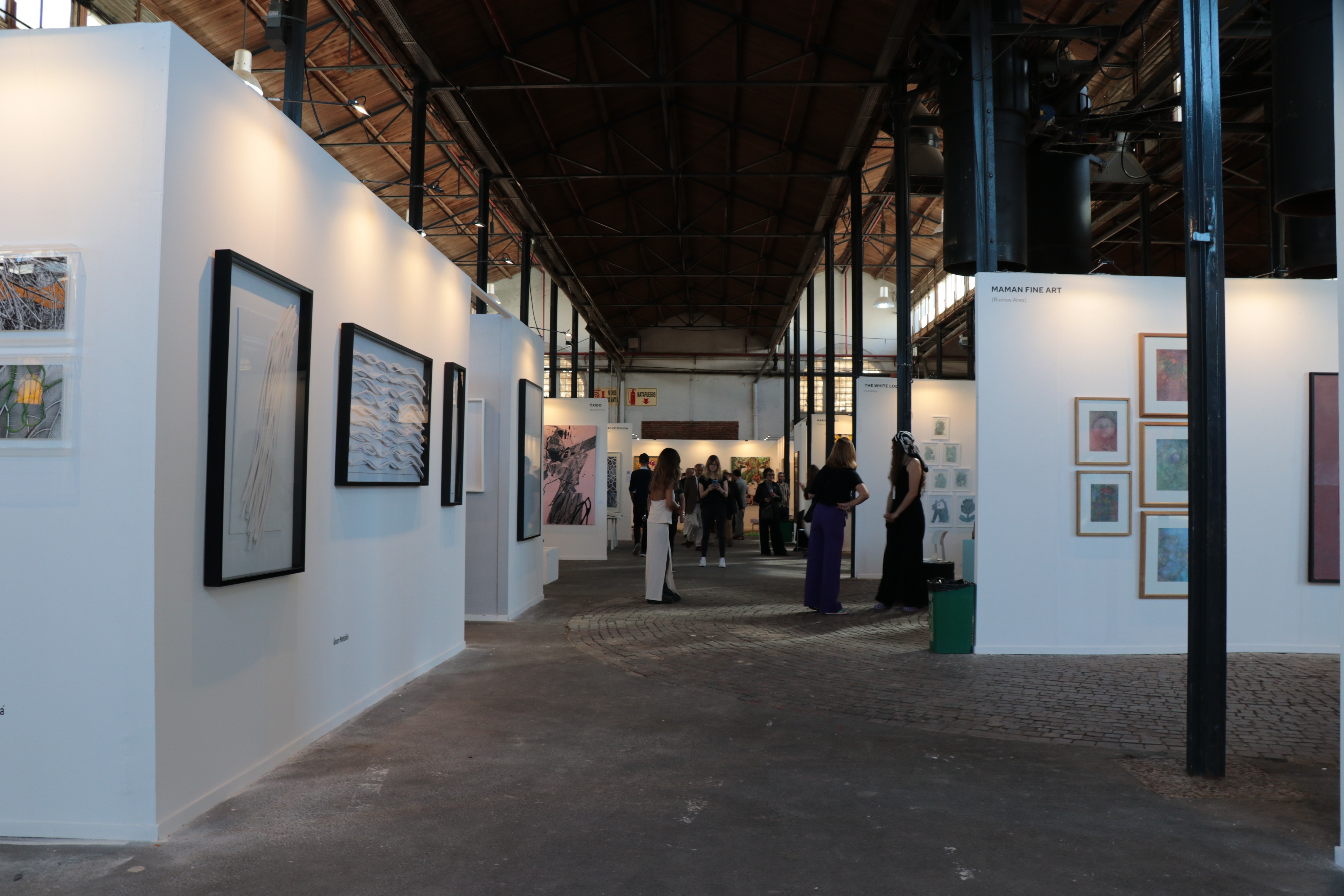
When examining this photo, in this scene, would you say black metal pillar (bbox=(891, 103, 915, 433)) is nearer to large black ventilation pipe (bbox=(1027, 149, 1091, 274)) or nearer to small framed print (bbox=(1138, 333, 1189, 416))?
large black ventilation pipe (bbox=(1027, 149, 1091, 274))

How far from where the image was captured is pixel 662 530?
9719 millimetres

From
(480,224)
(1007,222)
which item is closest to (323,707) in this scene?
(1007,222)

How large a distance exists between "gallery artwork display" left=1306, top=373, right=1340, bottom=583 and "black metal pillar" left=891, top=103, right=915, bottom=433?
4.48 meters

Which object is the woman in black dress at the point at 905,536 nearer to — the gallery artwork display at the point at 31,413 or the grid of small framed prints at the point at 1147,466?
the grid of small framed prints at the point at 1147,466

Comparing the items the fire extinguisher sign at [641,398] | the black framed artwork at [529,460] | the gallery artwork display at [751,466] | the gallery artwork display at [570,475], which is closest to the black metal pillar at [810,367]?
the gallery artwork display at [751,466]

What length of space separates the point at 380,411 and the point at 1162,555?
213 inches

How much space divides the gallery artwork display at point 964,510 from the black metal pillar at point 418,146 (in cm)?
699

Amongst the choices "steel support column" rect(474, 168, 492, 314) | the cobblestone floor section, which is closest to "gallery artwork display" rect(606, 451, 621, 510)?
"steel support column" rect(474, 168, 492, 314)

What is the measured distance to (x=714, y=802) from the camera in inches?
146

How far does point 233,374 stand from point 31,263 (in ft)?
2.35

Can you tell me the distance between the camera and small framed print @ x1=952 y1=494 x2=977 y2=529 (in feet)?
39.3

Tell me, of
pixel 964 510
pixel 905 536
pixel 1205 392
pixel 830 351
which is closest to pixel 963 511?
pixel 964 510

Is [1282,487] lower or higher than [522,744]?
higher

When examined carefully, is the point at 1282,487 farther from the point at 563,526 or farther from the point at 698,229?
the point at 698,229
